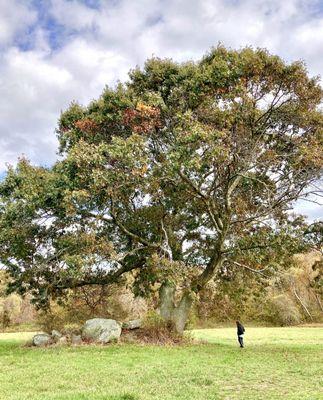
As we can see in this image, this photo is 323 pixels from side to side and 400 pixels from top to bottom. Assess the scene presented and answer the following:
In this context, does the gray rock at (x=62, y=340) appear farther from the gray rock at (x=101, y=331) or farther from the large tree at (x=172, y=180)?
the large tree at (x=172, y=180)

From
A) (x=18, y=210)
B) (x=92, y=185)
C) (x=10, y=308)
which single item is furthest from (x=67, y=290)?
(x=10, y=308)

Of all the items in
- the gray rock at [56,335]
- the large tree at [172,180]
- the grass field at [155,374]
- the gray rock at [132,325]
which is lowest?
the grass field at [155,374]

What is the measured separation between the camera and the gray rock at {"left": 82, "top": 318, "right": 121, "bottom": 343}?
26.6 meters

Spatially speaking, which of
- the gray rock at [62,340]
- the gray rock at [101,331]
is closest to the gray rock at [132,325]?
the gray rock at [101,331]

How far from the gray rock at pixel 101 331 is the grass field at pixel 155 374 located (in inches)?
63.2

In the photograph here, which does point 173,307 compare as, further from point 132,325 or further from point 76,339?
point 76,339

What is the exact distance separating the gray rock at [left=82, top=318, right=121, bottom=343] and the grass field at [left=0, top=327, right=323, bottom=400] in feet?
5.26

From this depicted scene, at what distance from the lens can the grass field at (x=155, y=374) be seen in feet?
40.3

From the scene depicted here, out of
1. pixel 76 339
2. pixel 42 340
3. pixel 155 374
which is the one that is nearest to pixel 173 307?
pixel 76 339

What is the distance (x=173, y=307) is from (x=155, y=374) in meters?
14.0

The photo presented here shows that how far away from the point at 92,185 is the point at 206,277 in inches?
378

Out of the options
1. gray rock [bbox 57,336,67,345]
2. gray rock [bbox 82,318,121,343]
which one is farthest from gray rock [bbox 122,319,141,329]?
gray rock [bbox 57,336,67,345]

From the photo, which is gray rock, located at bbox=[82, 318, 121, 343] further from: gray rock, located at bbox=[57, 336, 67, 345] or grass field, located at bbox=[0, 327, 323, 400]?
grass field, located at bbox=[0, 327, 323, 400]

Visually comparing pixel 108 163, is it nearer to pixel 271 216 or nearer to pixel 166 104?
pixel 166 104
